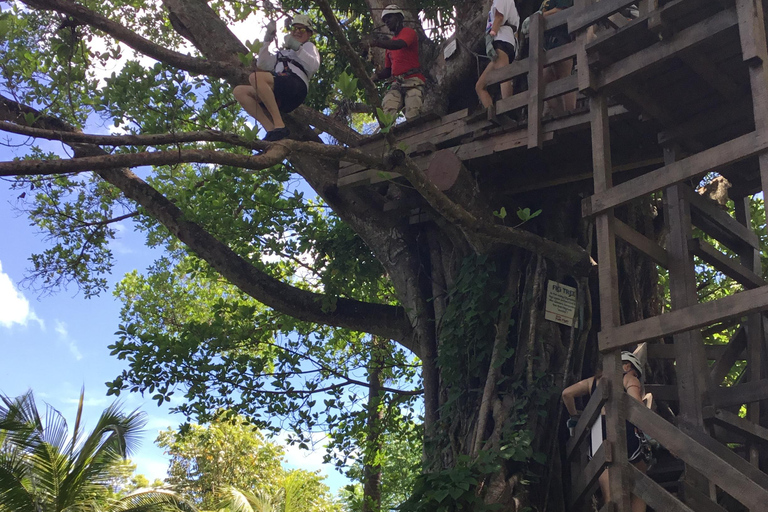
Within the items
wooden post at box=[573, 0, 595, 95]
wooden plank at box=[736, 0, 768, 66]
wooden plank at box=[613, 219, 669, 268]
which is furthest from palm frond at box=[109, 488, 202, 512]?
wooden plank at box=[736, 0, 768, 66]

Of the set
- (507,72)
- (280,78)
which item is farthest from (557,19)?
(280,78)

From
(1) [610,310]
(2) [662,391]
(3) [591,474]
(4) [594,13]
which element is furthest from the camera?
(2) [662,391]

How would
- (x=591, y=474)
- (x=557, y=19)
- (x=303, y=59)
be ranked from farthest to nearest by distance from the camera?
1. (x=303, y=59)
2. (x=557, y=19)
3. (x=591, y=474)

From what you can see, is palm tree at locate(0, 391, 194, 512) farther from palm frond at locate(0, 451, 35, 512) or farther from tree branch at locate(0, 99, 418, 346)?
tree branch at locate(0, 99, 418, 346)

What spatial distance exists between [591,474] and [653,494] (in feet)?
2.17

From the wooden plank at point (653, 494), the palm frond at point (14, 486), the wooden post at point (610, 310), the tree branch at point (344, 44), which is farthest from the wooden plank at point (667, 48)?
the palm frond at point (14, 486)

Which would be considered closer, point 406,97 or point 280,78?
point 280,78

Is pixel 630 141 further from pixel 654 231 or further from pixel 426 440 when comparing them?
pixel 426 440

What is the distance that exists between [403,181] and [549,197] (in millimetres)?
1470

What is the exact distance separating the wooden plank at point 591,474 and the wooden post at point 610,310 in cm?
4

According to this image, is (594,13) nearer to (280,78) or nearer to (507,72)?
(507,72)

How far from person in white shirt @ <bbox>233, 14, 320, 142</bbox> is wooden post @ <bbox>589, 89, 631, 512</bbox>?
2725 mm

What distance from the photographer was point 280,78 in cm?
698

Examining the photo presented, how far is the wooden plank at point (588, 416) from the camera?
494 cm
